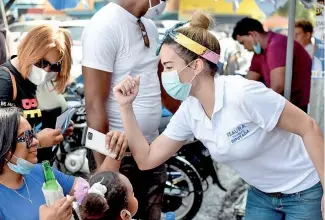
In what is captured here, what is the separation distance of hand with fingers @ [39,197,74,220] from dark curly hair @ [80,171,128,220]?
81mm

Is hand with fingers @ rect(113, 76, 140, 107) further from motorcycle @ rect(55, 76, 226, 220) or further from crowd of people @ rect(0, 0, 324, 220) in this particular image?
motorcycle @ rect(55, 76, 226, 220)

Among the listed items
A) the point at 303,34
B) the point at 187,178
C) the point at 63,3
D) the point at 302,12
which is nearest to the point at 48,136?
the point at 63,3

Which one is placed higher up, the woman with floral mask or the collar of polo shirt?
the collar of polo shirt

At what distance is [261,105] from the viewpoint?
216 centimetres

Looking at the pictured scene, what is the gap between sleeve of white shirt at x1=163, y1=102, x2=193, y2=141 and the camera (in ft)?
Result: 7.93

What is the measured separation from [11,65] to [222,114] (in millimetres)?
1224

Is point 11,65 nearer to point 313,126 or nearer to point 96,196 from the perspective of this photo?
point 96,196

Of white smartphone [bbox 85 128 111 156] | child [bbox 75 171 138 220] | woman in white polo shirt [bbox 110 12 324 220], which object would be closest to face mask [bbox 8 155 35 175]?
child [bbox 75 171 138 220]

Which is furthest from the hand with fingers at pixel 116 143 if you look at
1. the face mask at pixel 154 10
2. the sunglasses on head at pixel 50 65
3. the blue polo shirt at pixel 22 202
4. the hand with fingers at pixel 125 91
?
the face mask at pixel 154 10

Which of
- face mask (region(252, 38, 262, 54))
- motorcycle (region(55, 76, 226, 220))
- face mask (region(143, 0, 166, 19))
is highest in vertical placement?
face mask (region(143, 0, 166, 19))

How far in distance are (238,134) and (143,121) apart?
0.77m

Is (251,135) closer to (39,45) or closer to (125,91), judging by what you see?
(125,91)

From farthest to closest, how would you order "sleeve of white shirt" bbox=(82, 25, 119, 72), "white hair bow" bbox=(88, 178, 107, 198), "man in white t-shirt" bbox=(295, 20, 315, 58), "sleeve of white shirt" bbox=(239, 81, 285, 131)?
"man in white t-shirt" bbox=(295, 20, 315, 58) < "sleeve of white shirt" bbox=(82, 25, 119, 72) < "sleeve of white shirt" bbox=(239, 81, 285, 131) < "white hair bow" bbox=(88, 178, 107, 198)

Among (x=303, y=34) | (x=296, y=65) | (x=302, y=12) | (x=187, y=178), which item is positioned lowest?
(x=187, y=178)
